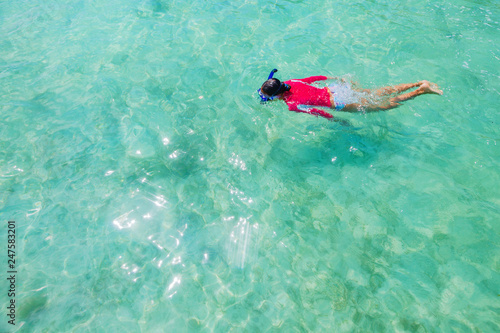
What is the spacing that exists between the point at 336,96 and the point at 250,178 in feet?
7.11

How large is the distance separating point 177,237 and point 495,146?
5.83 metres

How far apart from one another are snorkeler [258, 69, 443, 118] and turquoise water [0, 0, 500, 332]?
1.52 feet

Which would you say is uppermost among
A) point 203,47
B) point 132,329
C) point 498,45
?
point 498,45

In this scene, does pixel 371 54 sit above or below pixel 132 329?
above

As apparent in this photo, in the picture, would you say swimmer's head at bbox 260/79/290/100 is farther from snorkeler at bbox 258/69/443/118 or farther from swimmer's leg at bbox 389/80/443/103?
swimmer's leg at bbox 389/80/443/103

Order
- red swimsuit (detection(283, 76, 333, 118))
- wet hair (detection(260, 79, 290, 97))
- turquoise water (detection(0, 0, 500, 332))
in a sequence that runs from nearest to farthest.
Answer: turquoise water (detection(0, 0, 500, 332)) → wet hair (detection(260, 79, 290, 97)) → red swimsuit (detection(283, 76, 333, 118))

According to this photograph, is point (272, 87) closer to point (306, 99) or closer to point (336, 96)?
point (306, 99)

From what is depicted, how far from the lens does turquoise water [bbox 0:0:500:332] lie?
3729 mm

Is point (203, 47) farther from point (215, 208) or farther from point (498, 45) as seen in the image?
point (498, 45)

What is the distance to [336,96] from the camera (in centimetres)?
495

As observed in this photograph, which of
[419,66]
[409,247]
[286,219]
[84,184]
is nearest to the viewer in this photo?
[409,247]

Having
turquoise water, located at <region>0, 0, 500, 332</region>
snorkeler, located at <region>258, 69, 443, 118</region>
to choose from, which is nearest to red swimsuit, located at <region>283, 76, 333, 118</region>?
snorkeler, located at <region>258, 69, 443, 118</region>

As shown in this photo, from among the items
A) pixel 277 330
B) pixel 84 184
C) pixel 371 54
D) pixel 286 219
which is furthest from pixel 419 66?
pixel 84 184

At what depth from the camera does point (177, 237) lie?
430 cm
